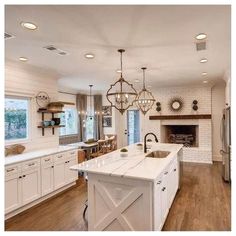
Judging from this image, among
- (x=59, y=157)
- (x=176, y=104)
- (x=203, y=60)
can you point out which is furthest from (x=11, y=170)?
(x=176, y=104)

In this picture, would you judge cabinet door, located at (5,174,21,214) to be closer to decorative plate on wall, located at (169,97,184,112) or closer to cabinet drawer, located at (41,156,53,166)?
cabinet drawer, located at (41,156,53,166)

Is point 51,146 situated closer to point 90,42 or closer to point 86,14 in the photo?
point 90,42

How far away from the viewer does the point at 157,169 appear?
97.7 inches

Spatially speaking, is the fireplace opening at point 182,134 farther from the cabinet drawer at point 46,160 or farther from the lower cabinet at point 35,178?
the cabinet drawer at point 46,160

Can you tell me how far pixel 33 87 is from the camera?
429 centimetres

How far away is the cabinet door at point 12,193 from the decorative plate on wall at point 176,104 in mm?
5716

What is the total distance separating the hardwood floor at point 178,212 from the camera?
2.88 metres

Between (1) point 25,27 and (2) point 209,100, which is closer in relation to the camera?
(1) point 25,27

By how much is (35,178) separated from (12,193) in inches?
19.1

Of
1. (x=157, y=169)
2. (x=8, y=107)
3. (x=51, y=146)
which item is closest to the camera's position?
(x=157, y=169)

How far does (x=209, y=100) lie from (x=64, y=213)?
19.3 feet

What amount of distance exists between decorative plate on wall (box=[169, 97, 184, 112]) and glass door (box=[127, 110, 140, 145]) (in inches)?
71.5

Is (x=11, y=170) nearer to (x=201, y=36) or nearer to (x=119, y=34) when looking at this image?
(x=119, y=34)
